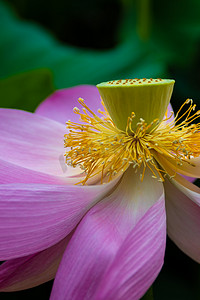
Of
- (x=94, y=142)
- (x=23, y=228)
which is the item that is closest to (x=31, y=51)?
(x=94, y=142)

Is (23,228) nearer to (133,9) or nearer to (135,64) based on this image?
(135,64)

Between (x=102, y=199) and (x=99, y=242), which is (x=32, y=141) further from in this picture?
(x=99, y=242)

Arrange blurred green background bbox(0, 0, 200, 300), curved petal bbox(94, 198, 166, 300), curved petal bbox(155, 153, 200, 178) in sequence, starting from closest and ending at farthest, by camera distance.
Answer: curved petal bbox(94, 198, 166, 300) → curved petal bbox(155, 153, 200, 178) → blurred green background bbox(0, 0, 200, 300)

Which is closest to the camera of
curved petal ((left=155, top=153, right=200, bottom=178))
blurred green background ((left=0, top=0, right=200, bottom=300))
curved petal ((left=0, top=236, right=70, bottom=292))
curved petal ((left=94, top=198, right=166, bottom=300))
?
curved petal ((left=94, top=198, right=166, bottom=300))

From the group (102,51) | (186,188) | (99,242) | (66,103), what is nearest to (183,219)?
(186,188)

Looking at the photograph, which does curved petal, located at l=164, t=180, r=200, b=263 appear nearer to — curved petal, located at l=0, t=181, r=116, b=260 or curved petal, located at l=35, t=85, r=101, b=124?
curved petal, located at l=0, t=181, r=116, b=260

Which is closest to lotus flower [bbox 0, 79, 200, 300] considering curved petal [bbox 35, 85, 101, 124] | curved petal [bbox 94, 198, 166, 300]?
curved petal [bbox 94, 198, 166, 300]

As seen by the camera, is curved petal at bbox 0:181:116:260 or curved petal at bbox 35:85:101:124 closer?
curved petal at bbox 0:181:116:260
